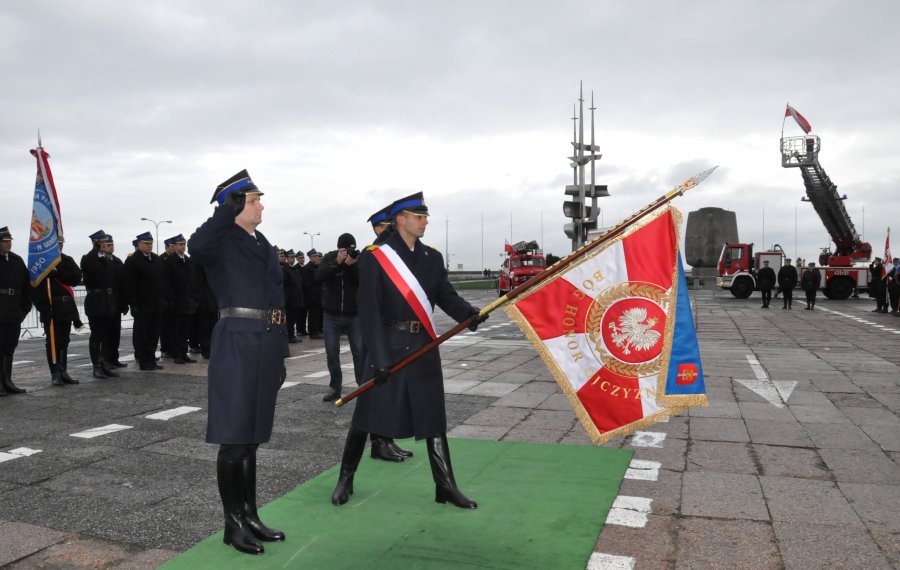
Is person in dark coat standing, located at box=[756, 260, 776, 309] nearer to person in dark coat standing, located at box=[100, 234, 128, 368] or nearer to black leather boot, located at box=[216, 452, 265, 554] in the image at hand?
person in dark coat standing, located at box=[100, 234, 128, 368]

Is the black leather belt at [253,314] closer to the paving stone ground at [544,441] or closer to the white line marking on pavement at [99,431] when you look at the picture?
the paving stone ground at [544,441]

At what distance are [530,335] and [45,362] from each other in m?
9.57

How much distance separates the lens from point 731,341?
13.8 meters

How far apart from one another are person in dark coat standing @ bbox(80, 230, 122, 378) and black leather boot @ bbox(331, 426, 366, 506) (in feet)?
20.7

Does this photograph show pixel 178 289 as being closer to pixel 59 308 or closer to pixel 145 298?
pixel 145 298

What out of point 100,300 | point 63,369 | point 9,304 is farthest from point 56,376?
point 100,300

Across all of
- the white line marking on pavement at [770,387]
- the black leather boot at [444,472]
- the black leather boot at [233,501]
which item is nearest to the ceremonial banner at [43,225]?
the black leather boot at [233,501]

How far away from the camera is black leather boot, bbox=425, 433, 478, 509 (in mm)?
4113

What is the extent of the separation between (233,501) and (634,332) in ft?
7.57

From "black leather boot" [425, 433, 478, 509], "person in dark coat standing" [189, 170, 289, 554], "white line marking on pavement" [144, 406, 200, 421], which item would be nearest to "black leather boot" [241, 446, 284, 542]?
"person in dark coat standing" [189, 170, 289, 554]

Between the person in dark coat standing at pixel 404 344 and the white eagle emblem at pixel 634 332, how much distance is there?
0.82 metres

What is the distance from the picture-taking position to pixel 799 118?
40.0 meters

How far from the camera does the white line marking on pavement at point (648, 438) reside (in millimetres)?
5691

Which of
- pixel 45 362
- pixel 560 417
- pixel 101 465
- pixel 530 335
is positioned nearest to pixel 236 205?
pixel 530 335
